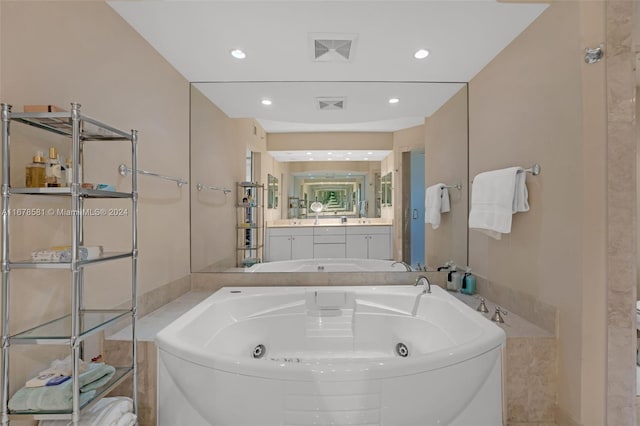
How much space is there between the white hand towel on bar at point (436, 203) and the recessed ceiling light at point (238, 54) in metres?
1.61

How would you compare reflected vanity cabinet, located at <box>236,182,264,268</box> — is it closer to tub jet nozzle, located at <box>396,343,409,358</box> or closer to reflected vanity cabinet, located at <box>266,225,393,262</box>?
reflected vanity cabinet, located at <box>266,225,393,262</box>

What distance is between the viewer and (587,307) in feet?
3.81

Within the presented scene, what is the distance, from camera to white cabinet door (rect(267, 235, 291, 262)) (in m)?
2.17

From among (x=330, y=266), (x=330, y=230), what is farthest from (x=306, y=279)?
(x=330, y=230)

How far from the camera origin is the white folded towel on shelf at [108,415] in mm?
980

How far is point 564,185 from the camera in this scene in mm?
1242

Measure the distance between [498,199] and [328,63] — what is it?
1312 mm

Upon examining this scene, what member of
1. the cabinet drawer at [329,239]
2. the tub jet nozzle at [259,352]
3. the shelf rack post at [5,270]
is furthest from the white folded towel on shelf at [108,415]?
the cabinet drawer at [329,239]

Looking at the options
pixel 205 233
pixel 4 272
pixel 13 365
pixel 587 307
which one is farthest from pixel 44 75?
pixel 587 307

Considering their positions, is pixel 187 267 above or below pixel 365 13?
below

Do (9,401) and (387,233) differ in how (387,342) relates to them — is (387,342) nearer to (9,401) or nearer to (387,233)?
(387,233)

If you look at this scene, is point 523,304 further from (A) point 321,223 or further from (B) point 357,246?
(A) point 321,223

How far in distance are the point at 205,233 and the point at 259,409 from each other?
1.40 m

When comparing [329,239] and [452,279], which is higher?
[329,239]
